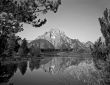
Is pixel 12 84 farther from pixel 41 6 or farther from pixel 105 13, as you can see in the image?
pixel 105 13

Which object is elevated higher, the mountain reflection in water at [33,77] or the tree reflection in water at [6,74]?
the tree reflection in water at [6,74]

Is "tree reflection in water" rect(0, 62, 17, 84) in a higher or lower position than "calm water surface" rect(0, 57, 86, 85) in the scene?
higher

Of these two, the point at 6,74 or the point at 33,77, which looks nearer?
the point at 33,77

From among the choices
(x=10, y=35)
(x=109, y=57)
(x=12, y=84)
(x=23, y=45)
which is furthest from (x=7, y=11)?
(x=23, y=45)

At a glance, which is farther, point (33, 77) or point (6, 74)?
point (6, 74)

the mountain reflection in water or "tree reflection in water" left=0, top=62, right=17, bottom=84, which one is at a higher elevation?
"tree reflection in water" left=0, top=62, right=17, bottom=84

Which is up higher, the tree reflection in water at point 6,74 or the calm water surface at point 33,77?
the tree reflection in water at point 6,74

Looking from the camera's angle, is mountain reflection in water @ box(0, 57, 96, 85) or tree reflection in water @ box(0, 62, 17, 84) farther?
tree reflection in water @ box(0, 62, 17, 84)

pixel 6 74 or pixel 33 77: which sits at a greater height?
pixel 6 74

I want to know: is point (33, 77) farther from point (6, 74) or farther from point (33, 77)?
point (6, 74)

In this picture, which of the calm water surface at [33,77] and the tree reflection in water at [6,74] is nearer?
the calm water surface at [33,77]

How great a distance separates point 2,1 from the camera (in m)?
18.0

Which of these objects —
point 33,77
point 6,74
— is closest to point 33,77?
point 33,77

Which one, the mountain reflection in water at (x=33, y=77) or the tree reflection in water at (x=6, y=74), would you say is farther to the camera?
the tree reflection in water at (x=6, y=74)
